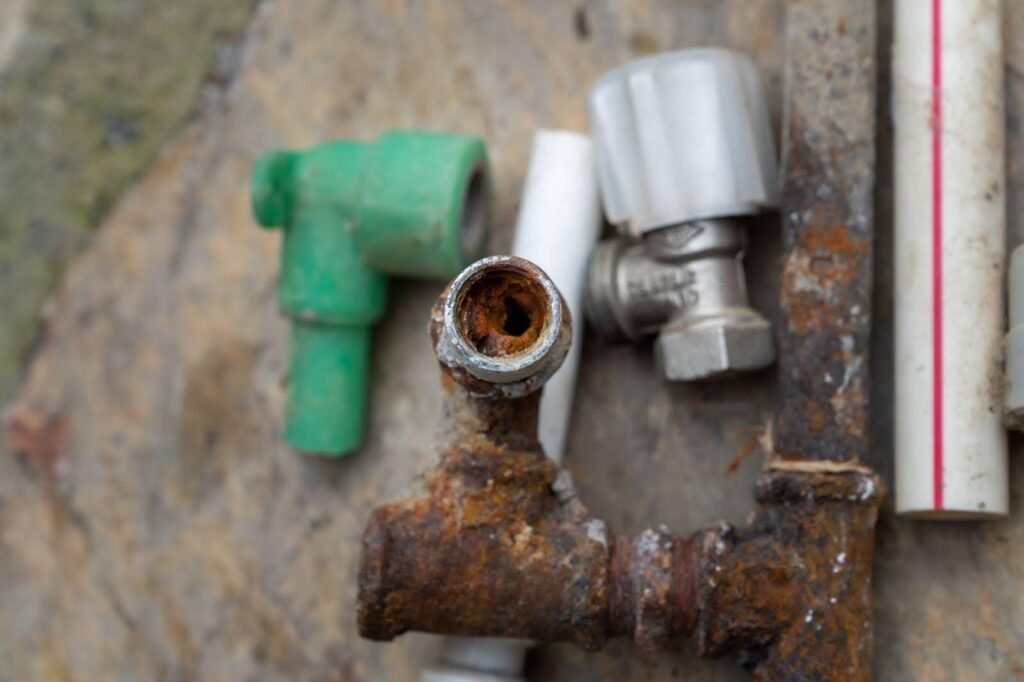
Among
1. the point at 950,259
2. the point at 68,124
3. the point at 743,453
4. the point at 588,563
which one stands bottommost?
the point at 588,563

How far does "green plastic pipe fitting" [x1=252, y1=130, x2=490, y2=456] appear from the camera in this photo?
123cm

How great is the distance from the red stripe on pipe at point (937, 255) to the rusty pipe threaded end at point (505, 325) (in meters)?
0.35

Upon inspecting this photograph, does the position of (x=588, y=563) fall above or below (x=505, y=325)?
below

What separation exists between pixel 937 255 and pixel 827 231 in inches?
4.0

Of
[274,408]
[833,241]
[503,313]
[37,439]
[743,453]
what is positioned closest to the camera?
[503,313]

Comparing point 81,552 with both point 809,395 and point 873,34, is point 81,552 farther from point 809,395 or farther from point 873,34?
point 873,34

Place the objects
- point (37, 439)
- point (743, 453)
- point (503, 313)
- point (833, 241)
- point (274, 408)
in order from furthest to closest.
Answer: point (37, 439) → point (274, 408) → point (743, 453) → point (833, 241) → point (503, 313)

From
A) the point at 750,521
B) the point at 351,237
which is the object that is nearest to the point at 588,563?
the point at 750,521

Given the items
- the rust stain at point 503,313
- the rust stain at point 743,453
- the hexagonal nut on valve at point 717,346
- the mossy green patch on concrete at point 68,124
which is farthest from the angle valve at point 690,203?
the mossy green patch on concrete at point 68,124

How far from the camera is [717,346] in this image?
1.12 m

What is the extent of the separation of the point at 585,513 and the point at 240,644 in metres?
0.53

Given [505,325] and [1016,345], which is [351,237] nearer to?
[505,325]

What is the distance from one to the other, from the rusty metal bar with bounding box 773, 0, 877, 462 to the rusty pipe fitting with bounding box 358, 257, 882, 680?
5 centimetres

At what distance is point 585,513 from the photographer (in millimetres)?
1112
